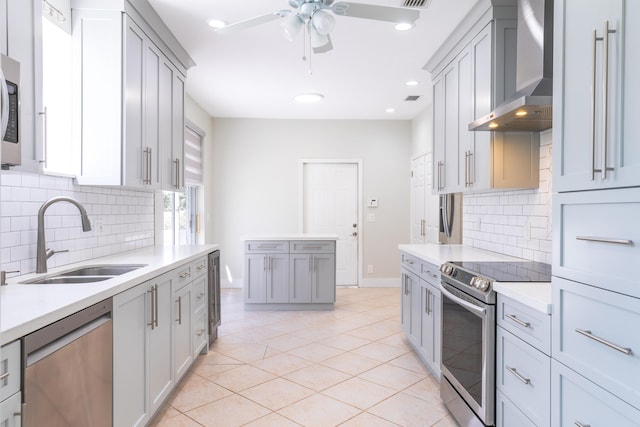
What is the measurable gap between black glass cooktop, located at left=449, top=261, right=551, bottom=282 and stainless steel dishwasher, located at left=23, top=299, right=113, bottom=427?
5.88ft

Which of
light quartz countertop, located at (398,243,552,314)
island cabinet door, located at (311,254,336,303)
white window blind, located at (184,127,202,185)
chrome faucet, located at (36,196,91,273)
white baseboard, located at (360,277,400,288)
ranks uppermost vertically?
white window blind, located at (184,127,202,185)

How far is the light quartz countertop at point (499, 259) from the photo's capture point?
5.11 feet

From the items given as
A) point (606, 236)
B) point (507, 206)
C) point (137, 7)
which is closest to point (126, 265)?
point (137, 7)

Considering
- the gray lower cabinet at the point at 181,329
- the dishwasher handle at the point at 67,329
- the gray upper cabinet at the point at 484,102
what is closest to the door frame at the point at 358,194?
the gray upper cabinet at the point at 484,102

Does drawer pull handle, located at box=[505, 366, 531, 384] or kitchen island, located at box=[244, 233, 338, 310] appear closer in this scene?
drawer pull handle, located at box=[505, 366, 531, 384]

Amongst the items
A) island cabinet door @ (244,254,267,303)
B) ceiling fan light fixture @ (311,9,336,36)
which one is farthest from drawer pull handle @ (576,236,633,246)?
island cabinet door @ (244,254,267,303)

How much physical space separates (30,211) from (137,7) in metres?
1.47

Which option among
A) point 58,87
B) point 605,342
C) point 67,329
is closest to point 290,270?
point 58,87

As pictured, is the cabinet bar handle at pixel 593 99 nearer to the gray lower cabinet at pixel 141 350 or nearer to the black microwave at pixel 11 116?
the gray lower cabinet at pixel 141 350

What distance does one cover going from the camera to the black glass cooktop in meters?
1.93

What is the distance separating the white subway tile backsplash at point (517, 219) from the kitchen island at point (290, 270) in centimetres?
176

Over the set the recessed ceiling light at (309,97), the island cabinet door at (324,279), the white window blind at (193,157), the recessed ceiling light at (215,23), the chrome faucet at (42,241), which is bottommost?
the island cabinet door at (324,279)

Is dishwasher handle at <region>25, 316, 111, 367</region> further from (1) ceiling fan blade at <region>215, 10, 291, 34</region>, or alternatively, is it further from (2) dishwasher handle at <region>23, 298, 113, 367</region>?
(1) ceiling fan blade at <region>215, 10, 291, 34</region>

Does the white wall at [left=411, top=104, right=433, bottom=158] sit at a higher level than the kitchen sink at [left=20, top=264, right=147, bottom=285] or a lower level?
higher
